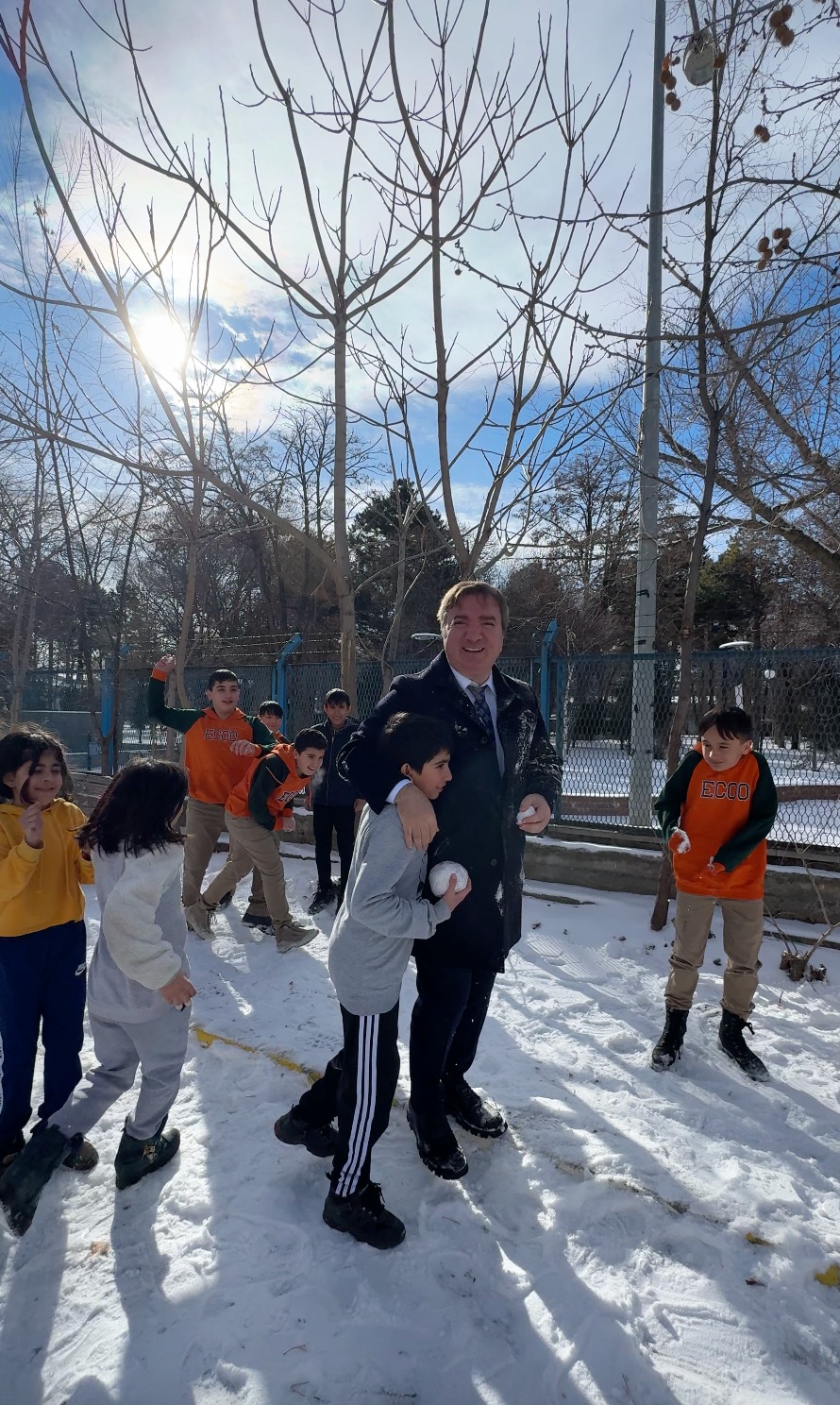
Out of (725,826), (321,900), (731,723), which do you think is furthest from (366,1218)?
(321,900)

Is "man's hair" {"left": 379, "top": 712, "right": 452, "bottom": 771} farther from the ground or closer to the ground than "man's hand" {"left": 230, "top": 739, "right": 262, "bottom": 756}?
farther from the ground

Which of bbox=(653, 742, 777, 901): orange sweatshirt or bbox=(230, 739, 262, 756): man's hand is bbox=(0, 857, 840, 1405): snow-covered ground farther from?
bbox=(230, 739, 262, 756): man's hand

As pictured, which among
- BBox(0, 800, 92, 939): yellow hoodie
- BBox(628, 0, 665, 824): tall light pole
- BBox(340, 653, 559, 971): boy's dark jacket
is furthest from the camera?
BBox(628, 0, 665, 824): tall light pole

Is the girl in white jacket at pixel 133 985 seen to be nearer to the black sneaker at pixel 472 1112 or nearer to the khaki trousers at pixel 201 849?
the black sneaker at pixel 472 1112

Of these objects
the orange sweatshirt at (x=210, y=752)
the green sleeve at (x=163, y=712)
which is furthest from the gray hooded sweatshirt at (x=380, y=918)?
the green sleeve at (x=163, y=712)

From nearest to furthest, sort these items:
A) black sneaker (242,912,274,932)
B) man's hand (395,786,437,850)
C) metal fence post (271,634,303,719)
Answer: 1. man's hand (395,786,437,850)
2. black sneaker (242,912,274,932)
3. metal fence post (271,634,303,719)

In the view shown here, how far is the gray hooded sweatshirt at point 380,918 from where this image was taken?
6.73 feet

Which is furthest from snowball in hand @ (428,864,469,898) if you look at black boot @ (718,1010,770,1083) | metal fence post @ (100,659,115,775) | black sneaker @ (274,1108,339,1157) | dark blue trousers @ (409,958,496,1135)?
Result: metal fence post @ (100,659,115,775)

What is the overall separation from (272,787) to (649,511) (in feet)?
14.1

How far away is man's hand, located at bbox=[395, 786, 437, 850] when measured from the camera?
6.64 feet

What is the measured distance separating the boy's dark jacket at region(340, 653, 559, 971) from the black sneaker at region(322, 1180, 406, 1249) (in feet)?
2.23

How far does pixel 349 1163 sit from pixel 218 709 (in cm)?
344

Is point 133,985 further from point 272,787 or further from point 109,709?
point 109,709

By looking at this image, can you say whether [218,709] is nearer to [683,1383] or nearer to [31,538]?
[683,1383]
